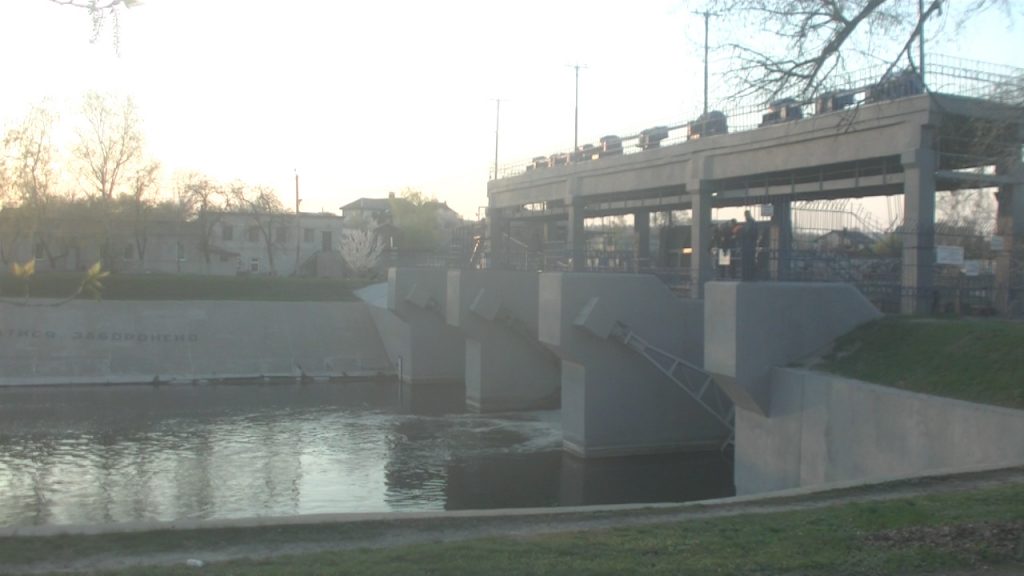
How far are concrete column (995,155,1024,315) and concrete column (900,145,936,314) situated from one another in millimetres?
1707

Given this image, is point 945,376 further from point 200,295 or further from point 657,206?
point 200,295

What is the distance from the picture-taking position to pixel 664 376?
2406cm

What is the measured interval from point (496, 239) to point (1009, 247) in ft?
71.1

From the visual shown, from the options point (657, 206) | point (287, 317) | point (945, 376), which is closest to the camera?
point (945, 376)

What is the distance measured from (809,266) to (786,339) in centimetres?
355

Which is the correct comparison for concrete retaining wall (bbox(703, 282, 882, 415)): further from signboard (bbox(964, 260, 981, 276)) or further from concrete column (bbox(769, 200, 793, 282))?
signboard (bbox(964, 260, 981, 276))

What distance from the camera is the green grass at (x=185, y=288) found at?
142 feet

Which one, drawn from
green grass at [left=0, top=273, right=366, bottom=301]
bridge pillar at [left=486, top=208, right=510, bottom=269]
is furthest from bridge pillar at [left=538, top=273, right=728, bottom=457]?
green grass at [left=0, top=273, right=366, bottom=301]

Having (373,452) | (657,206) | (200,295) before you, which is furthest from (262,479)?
(200,295)

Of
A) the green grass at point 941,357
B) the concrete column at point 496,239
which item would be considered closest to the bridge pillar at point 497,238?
→ the concrete column at point 496,239

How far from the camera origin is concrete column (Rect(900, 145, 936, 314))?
20.8 meters

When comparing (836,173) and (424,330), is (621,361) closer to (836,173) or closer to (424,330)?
(836,173)

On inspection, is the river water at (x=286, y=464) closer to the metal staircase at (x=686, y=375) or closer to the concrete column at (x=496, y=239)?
the metal staircase at (x=686, y=375)

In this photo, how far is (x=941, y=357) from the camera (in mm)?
15664
